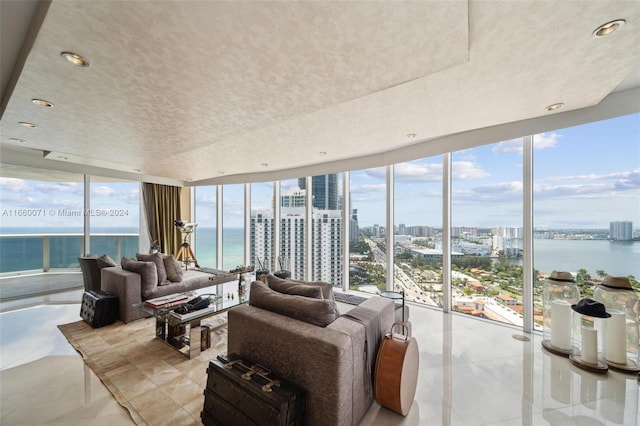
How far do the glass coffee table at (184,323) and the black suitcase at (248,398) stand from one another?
1029mm

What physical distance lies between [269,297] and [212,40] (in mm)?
1795

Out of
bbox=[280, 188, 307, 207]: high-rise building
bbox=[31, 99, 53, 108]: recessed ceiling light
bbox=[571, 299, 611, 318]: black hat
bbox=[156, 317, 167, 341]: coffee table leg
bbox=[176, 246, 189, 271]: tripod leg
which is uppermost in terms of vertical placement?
bbox=[31, 99, 53, 108]: recessed ceiling light

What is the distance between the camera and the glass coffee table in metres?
2.54

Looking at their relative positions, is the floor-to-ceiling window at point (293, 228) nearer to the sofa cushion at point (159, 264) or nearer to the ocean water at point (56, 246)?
the sofa cushion at point (159, 264)

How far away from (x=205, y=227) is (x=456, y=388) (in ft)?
22.6

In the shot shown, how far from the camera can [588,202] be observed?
2936 mm

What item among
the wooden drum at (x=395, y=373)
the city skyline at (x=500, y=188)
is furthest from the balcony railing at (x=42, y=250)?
the wooden drum at (x=395, y=373)

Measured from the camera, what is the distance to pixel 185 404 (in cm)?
187

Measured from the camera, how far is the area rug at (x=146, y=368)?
5.98ft

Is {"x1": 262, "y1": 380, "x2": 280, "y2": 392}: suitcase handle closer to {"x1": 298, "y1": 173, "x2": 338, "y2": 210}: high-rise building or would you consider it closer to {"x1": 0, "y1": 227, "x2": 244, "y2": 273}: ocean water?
{"x1": 298, "y1": 173, "x2": 338, "y2": 210}: high-rise building

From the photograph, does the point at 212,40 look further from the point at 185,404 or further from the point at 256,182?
the point at 256,182

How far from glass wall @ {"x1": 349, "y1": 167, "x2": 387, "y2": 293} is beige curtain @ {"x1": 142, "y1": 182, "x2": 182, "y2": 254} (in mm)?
4863

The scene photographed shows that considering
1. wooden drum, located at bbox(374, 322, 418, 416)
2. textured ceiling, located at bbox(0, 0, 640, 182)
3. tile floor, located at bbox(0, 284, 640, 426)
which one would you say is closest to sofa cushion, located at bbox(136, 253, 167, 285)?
tile floor, located at bbox(0, 284, 640, 426)

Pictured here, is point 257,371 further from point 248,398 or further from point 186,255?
point 186,255
